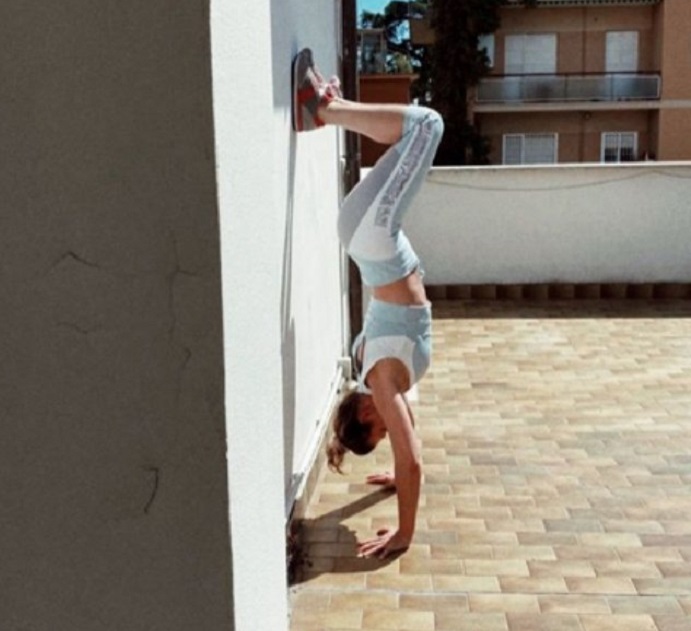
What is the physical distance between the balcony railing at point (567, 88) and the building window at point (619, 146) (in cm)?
126

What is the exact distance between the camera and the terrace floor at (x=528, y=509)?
9.52 feet

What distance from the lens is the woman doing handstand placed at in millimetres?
3340

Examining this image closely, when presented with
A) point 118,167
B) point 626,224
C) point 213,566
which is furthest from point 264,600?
point 626,224

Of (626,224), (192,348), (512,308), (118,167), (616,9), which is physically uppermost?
(616,9)

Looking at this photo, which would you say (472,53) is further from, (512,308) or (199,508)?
(199,508)

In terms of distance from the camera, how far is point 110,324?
140cm

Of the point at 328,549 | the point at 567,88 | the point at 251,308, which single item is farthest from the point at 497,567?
the point at 567,88

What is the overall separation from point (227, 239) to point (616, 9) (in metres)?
29.4

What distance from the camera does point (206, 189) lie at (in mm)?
1350

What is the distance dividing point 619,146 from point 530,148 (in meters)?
2.81

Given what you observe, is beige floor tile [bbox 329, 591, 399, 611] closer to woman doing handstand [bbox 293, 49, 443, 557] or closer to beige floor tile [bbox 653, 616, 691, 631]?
woman doing handstand [bbox 293, 49, 443, 557]

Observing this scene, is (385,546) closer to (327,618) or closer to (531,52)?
(327,618)

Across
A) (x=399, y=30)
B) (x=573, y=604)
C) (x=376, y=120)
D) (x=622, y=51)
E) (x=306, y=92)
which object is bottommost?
(x=573, y=604)

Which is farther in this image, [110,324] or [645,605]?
[645,605]
